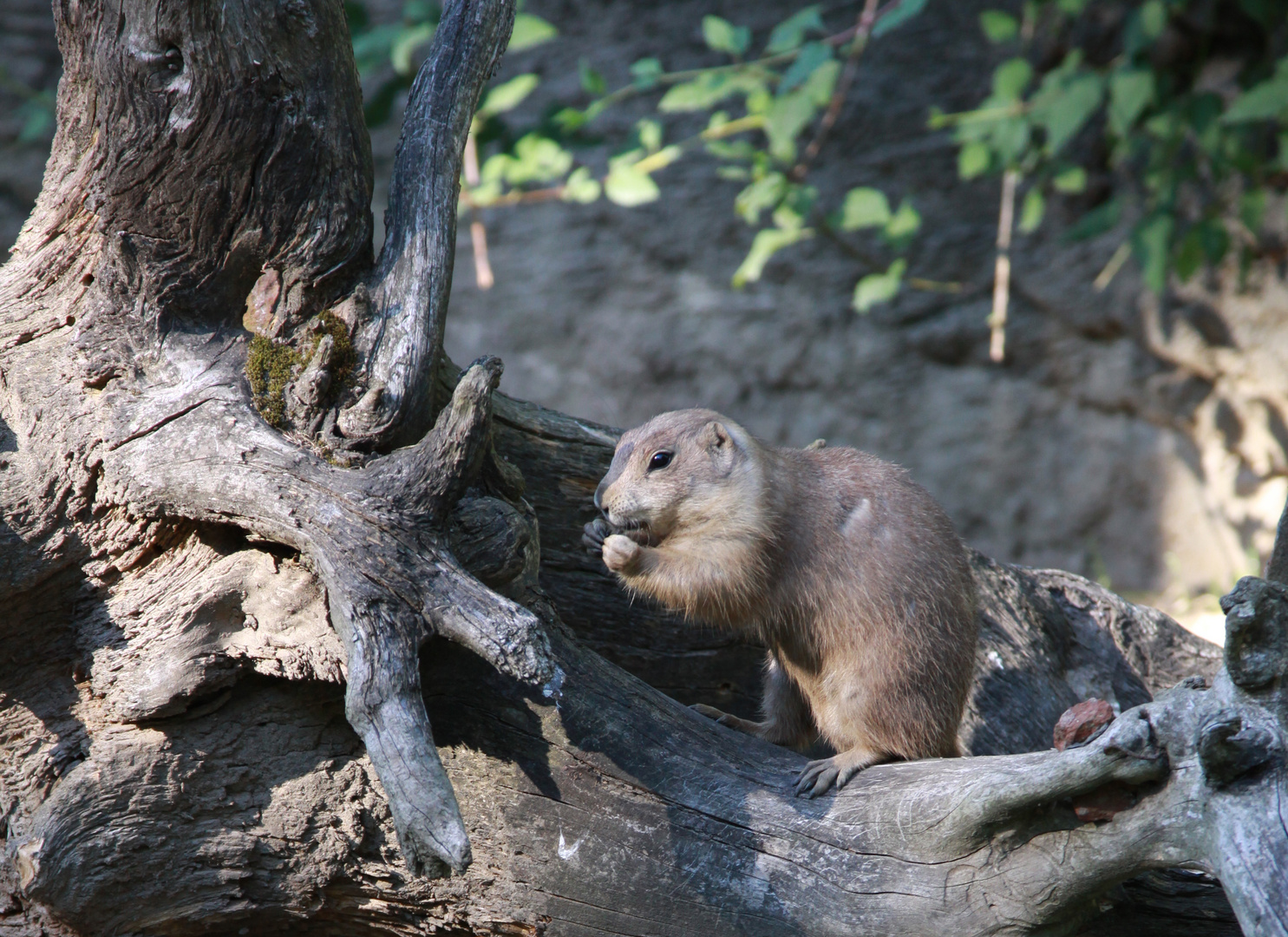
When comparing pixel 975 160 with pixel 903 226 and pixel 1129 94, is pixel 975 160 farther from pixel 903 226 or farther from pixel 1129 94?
pixel 1129 94

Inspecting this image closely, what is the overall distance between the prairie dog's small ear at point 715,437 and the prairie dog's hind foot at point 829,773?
3.37 feet

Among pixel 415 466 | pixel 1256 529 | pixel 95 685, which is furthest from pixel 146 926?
pixel 1256 529

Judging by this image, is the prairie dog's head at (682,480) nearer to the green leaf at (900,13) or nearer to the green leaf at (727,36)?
the green leaf at (900,13)

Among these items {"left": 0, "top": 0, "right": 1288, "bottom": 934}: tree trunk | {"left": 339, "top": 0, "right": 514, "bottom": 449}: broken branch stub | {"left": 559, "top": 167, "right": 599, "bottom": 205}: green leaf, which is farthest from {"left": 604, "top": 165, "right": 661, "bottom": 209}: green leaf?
{"left": 0, "top": 0, "right": 1288, "bottom": 934}: tree trunk

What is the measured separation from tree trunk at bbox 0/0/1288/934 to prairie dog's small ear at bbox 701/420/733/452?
80 cm

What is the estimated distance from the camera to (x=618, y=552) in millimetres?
3162

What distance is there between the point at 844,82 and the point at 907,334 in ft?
5.59

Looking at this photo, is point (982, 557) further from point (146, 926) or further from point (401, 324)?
point (146, 926)

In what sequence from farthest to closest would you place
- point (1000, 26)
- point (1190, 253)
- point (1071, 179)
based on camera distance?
point (1071, 179) → point (1000, 26) → point (1190, 253)

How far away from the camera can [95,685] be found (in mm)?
2830

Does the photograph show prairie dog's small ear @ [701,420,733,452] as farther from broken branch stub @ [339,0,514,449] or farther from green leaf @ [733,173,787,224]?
green leaf @ [733,173,787,224]

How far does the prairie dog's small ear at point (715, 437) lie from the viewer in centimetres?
347

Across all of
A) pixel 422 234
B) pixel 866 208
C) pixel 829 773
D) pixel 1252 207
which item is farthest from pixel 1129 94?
pixel 829 773

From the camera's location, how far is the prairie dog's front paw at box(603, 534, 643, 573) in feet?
10.4
